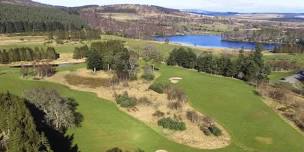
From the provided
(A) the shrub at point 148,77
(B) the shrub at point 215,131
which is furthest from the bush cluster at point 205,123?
(A) the shrub at point 148,77

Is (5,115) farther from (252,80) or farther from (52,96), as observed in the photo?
(252,80)

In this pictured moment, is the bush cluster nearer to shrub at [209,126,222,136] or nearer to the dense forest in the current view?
shrub at [209,126,222,136]

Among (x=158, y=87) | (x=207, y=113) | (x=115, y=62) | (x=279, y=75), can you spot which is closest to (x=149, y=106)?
(x=158, y=87)

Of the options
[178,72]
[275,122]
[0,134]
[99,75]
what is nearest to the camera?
[0,134]

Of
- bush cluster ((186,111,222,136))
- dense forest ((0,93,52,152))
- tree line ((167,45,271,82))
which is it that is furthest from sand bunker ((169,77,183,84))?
dense forest ((0,93,52,152))

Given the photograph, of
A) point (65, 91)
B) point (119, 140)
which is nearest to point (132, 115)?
point (119, 140)

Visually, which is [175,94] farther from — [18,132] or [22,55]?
[22,55]
